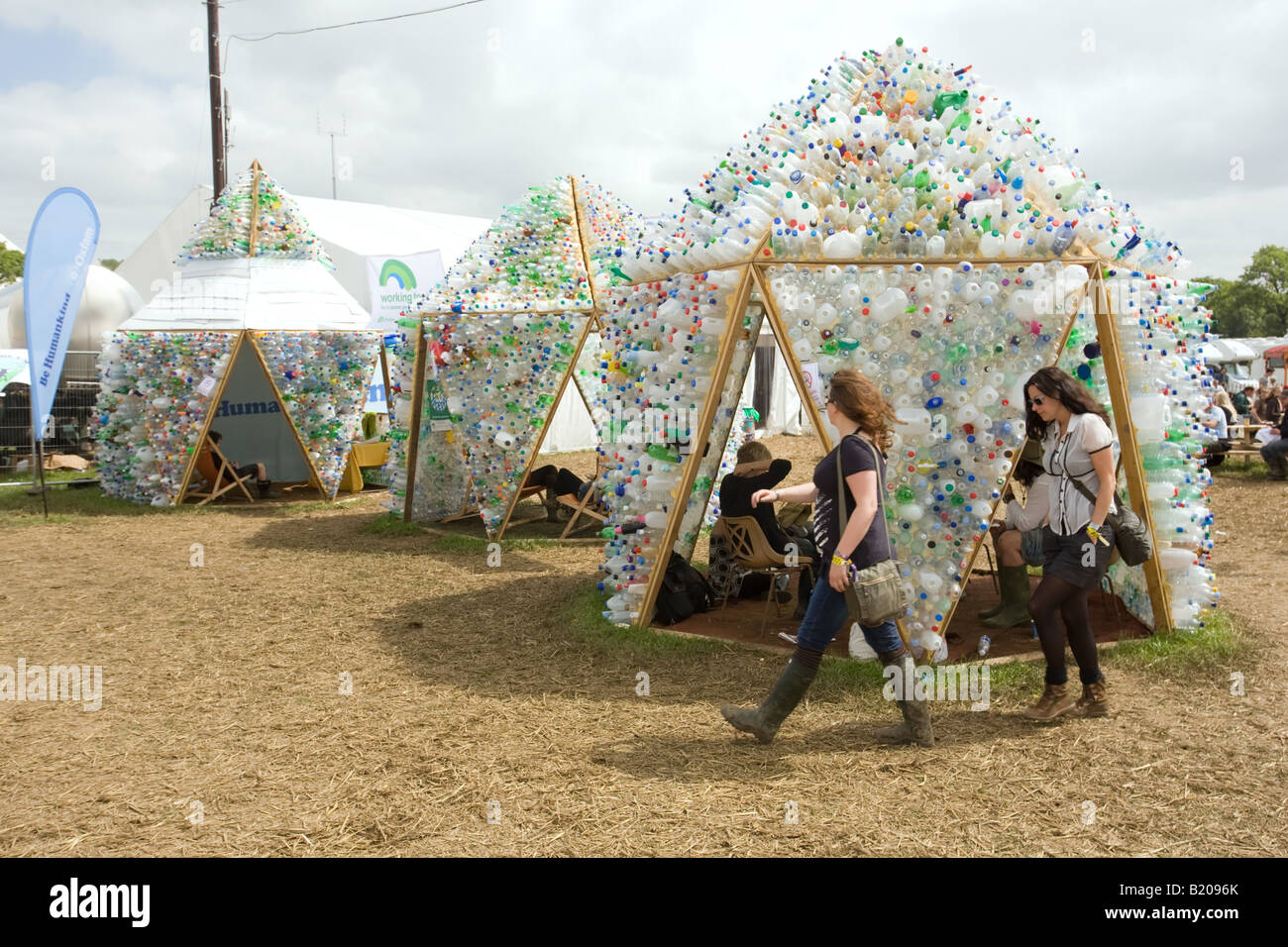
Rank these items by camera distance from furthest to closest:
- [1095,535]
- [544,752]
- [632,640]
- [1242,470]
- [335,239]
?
1. [335,239]
2. [1242,470]
3. [632,640]
4. [544,752]
5. [1095,535]

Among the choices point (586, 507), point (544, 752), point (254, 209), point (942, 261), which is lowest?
point (544, 752)

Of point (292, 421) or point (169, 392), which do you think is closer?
point (169, 392)

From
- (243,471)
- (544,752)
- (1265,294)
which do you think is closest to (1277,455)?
(544,752)

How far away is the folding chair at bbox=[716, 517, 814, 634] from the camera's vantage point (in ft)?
19.7

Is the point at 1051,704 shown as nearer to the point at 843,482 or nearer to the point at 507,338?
the point at 843,482

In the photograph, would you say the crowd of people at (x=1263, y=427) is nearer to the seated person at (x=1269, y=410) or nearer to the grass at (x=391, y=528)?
the seated person at (x=1269, y=410)

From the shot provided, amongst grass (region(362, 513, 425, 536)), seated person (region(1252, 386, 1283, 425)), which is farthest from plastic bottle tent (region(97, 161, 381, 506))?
seated person (region(1252, 386, 1283, 425))

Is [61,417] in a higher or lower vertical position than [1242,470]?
higher

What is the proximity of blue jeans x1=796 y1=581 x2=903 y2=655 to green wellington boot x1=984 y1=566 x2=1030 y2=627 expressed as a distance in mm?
2291

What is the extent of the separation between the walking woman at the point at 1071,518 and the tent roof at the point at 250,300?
11.0 meters

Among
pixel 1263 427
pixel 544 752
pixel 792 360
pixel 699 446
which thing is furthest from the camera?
pixel 1263 427

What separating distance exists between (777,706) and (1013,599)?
8.61 ft

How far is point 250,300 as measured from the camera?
515 inches

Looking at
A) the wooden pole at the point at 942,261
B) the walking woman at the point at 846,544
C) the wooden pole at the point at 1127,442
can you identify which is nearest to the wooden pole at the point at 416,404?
the wooden pole at the point at 942,261
